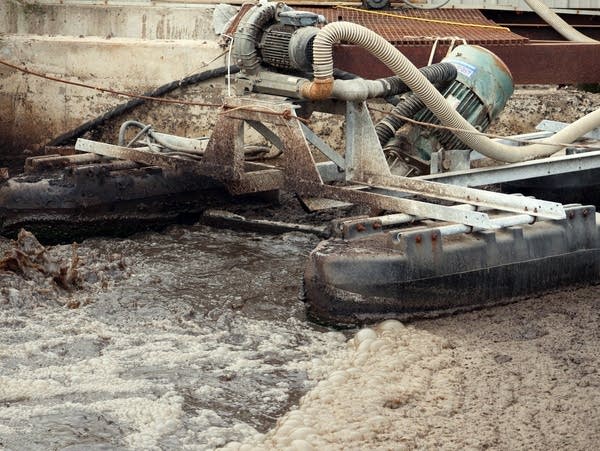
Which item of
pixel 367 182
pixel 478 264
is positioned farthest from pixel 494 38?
pixel 478 264

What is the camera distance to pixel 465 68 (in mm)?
7641

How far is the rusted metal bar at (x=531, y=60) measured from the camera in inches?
334

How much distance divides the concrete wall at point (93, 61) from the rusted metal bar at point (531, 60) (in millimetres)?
1327

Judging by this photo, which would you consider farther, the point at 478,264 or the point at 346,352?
the point at 478,264

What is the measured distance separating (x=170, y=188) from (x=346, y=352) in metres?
2.89

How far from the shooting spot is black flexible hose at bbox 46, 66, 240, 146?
9.17m

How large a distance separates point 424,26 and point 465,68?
1.79 meters

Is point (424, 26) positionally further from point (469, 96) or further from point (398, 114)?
point (398, 114)

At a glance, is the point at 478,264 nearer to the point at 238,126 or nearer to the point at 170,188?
the point at 238,126

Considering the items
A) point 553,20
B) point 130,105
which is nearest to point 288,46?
point 130,105

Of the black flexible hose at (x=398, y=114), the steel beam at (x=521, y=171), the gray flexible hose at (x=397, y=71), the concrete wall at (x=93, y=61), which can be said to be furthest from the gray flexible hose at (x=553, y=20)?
the concrete wall at (x=93, y=61)

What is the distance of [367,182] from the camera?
23.7 feet

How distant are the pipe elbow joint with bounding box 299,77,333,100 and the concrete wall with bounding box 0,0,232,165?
7.88 ft

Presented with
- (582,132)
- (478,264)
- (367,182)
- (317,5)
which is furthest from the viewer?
(317,5)
